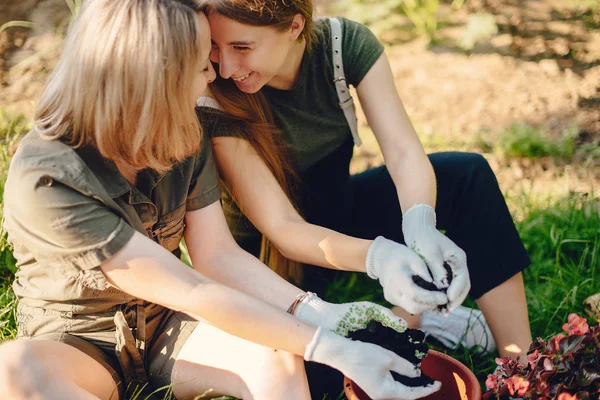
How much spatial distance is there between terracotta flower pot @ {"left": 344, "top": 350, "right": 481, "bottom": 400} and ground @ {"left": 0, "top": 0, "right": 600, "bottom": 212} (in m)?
1.24

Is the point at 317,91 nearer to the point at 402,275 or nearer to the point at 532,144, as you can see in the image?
the point at 402,275

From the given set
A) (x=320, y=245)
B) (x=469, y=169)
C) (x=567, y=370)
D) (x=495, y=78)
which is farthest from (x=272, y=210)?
(x=495, y=78)

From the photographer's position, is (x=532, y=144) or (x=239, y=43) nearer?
(x=239, y=43)

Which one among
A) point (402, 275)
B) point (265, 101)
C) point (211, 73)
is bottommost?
point (402, 275)

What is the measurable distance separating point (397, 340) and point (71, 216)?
29.3 inches

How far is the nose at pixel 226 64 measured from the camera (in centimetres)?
162

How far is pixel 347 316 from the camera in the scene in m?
1.56

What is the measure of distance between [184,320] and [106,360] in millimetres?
201

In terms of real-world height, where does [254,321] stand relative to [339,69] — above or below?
below

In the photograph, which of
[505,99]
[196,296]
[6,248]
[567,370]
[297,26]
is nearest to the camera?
[567,370]

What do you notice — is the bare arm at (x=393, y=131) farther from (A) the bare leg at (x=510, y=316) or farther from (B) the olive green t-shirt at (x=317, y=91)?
(A) the bare leg at (x=510, y=316)

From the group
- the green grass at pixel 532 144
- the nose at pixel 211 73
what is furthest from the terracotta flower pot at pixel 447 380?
the green grass at pixel 532 144

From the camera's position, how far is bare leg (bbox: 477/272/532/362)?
5.99 feet

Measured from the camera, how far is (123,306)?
1543 mm
